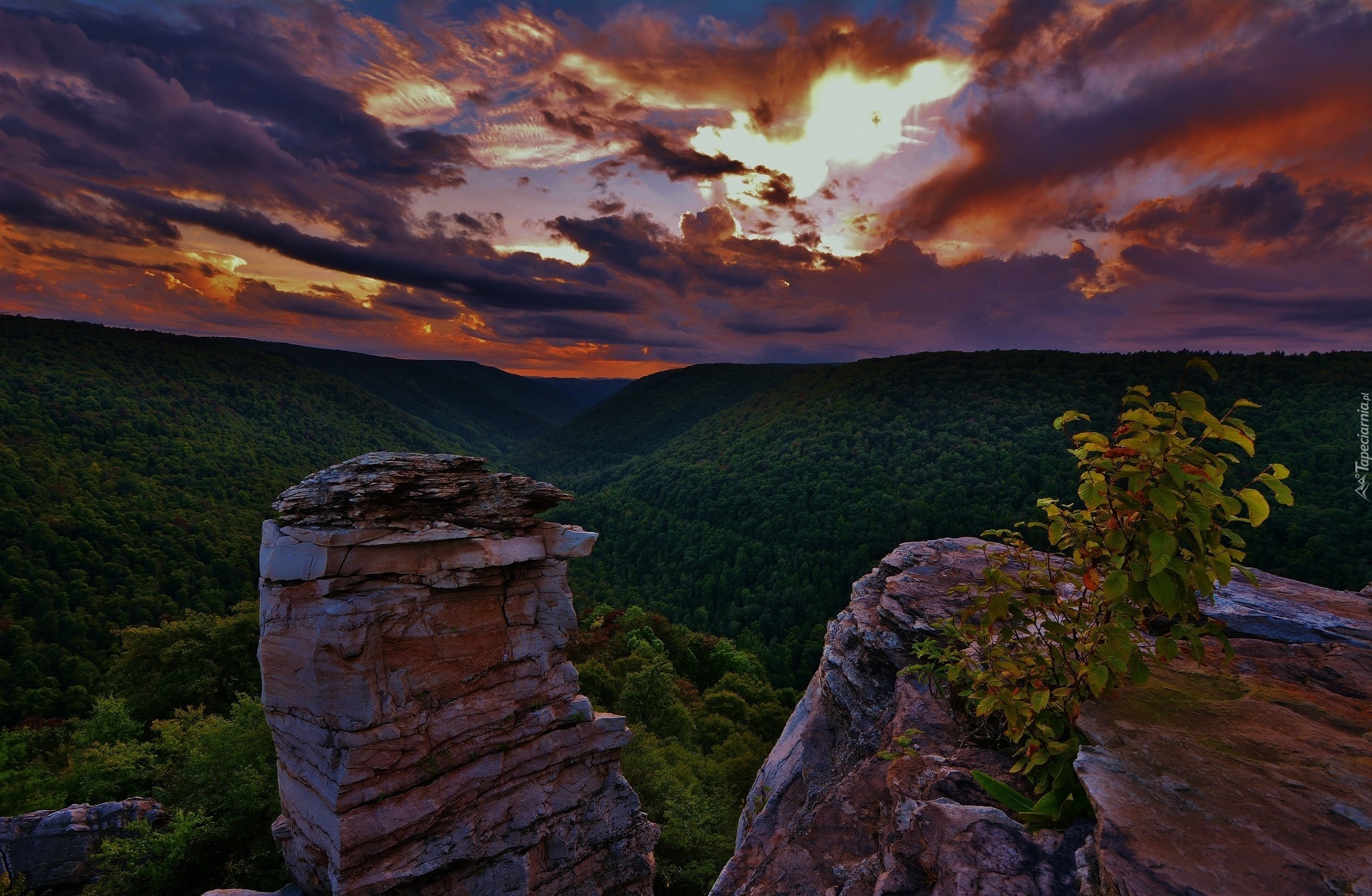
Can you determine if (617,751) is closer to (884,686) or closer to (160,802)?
(884,686)

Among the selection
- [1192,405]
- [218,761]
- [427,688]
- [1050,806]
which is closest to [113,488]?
[218,761]

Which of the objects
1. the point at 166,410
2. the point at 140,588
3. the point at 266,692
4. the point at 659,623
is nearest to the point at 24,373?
the point at 166,410

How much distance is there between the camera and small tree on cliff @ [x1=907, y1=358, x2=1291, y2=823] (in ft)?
10.6

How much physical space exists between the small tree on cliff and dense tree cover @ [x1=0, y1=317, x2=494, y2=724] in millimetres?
57092

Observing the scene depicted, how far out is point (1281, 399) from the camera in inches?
2970

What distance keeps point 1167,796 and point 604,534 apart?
98.0 meters

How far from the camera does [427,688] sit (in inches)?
447

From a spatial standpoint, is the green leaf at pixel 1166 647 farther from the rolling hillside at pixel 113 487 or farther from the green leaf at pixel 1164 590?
the rolling hillside at pixel 113 487

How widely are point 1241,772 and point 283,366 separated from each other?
18977cm

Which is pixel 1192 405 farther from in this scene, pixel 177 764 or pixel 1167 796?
pixel 177 764

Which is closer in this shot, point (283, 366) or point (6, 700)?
point (6, 700)

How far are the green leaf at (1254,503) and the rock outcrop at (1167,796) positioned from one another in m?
1.65

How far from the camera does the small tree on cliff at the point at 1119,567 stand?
322 cm

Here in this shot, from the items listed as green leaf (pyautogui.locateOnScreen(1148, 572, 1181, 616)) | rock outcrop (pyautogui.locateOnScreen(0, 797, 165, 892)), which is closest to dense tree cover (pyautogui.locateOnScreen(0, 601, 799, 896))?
rock outcrop (pyautogui.locateOnScreen(0, 797, 165, 892))
